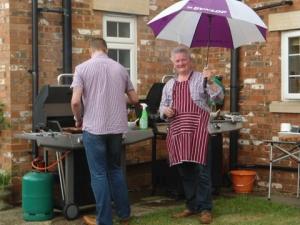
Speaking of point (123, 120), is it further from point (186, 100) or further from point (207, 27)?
point (207, 27)

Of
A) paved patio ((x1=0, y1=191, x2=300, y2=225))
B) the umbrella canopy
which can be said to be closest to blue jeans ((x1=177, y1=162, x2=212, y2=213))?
paved patio ((x1=0, y1=191, x2=300, y2=225))

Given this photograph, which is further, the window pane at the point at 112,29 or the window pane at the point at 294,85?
the window pane at the point at 112,29

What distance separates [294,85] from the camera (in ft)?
28.6

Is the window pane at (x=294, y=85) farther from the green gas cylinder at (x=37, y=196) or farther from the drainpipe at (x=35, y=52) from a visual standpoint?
the green gas cylinder at (x=37, y=196)

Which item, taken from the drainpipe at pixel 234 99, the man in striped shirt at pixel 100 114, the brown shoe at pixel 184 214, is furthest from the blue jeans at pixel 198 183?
the drainpipe at pixel 234 99

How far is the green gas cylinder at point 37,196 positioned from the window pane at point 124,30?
288 cm

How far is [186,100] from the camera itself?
6.61 meters

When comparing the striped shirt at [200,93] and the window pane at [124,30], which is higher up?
the window pane at [124,30]

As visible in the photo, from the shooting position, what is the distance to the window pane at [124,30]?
8.99 m

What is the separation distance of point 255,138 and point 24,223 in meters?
3.93

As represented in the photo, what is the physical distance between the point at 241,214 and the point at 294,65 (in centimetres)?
266

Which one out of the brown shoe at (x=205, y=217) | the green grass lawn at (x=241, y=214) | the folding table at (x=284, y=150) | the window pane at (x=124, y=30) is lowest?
the green grass lawn at (x=241, y=214)

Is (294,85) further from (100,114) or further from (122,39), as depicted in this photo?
(100,114)

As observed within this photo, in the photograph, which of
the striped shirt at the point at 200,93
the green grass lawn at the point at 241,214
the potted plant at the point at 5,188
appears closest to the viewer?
the striped shirt at the point at 200,93
